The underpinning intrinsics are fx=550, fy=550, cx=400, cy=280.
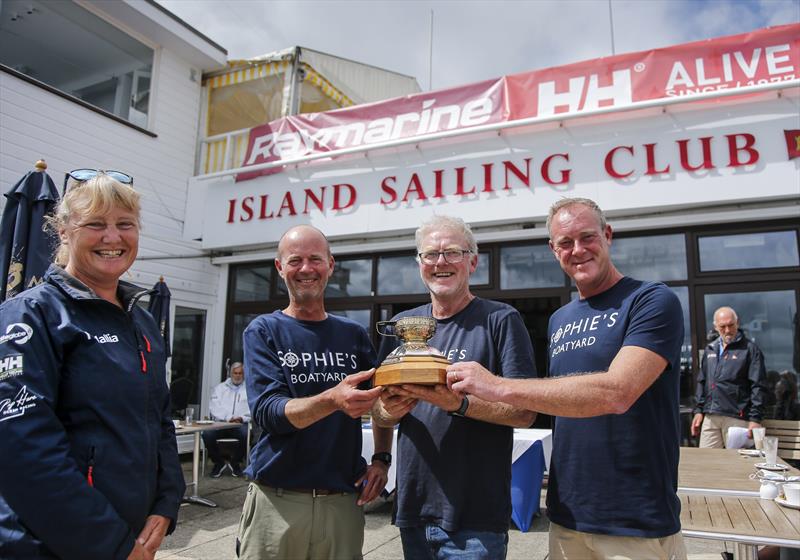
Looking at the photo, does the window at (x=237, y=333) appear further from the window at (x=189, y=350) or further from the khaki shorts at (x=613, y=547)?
the khaki shorts at (x=613, y=547)

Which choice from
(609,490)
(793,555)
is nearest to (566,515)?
(609,490)

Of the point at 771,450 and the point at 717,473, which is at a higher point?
the point at 771,450

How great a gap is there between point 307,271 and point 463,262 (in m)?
0.63

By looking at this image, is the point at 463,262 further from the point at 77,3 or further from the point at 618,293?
the point at 77,3

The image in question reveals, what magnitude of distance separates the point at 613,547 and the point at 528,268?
574 centimetres

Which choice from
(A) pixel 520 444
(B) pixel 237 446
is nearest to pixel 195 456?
(B) pixel 237 446

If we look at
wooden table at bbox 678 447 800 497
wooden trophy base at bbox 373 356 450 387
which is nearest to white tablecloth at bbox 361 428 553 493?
wooden table at bbox 678 447 800 497

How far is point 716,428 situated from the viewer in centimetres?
589

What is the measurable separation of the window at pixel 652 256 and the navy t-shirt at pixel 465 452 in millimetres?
5279

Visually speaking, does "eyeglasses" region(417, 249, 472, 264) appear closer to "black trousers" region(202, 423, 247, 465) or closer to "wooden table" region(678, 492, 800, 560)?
"wooden table" region(678, 492, 800, 560)

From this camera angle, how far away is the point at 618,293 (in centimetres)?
202

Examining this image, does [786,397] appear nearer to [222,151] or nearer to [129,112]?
[222,151]

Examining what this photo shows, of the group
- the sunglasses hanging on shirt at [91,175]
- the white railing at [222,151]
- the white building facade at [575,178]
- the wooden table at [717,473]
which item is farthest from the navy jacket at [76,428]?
the white railing at [222,151]

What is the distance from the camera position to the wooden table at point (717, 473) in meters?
2.76
